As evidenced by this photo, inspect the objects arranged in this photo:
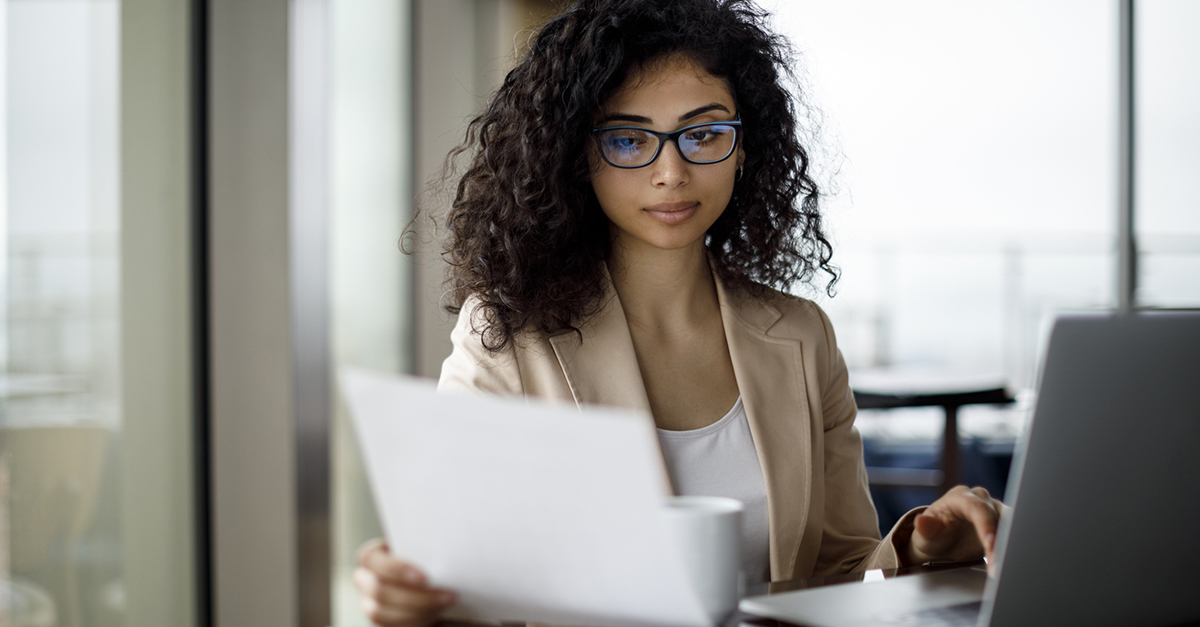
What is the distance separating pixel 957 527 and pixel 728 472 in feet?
1.30

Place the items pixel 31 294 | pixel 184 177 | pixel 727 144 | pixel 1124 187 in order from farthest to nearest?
pixel 1124 187 < pixel 184 177 < pixel 31 294 < pixel 727 144

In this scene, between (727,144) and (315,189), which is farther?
(315,189)

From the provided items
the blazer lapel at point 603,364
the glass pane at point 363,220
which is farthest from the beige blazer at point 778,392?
the glass pane at point 363,220

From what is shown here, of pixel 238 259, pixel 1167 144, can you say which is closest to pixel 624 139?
pixel 238 259

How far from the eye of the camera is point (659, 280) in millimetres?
1525

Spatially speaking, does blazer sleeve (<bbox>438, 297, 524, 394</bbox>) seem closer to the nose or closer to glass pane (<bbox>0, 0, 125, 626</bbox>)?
the nose

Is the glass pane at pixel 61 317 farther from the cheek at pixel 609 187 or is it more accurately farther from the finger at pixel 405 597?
the finger at pixel 405 597

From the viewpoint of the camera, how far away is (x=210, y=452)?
2.02 m

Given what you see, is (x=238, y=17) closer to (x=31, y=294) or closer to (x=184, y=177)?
(x=184, y=177)

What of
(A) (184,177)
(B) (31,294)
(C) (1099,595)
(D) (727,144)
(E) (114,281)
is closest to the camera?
(C) (1099,595)

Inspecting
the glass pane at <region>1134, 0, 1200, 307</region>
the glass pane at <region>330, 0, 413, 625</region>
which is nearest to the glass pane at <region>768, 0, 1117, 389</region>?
the glass pane at <region>1134, 0, 1200, 307</region>

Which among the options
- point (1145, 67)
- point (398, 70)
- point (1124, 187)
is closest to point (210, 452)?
point (398, 70)

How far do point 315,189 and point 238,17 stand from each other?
Result: 0.43 meters

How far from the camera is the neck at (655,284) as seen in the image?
152 cm
